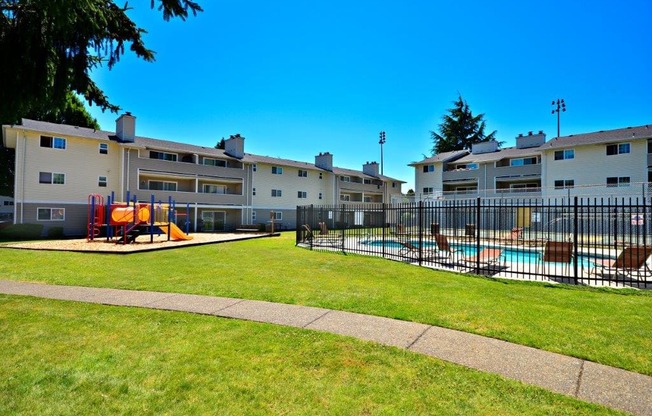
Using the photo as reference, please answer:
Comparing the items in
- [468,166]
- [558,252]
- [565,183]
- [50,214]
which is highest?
[468,166]

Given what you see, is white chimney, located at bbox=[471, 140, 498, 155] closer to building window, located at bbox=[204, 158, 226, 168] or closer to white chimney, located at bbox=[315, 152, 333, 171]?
white chimney, located at bbox=[315, 152, 333, 171]

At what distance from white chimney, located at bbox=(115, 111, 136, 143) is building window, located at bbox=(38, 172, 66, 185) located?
555cm

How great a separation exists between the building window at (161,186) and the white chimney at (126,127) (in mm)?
4446

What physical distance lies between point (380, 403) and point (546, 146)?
4051cm

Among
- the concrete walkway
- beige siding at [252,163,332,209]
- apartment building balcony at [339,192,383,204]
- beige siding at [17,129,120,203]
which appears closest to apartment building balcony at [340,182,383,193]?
apartment building balcony at [339,192,383,204]

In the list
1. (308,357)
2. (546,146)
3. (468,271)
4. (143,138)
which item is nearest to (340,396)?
(308,357)

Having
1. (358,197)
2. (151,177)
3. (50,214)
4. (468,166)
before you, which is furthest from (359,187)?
(50,214)

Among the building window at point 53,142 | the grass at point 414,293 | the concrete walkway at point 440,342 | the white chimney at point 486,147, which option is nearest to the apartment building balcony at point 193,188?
the building window at point 53,142

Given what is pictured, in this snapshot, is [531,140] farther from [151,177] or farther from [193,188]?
[151,177]

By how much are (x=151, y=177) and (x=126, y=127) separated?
497 cm

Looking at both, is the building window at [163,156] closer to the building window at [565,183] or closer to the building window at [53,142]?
the building window at [53,142]

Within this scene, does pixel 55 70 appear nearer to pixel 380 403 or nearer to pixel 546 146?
pixel 380 403

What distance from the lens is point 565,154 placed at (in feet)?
116

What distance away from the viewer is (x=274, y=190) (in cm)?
4309
